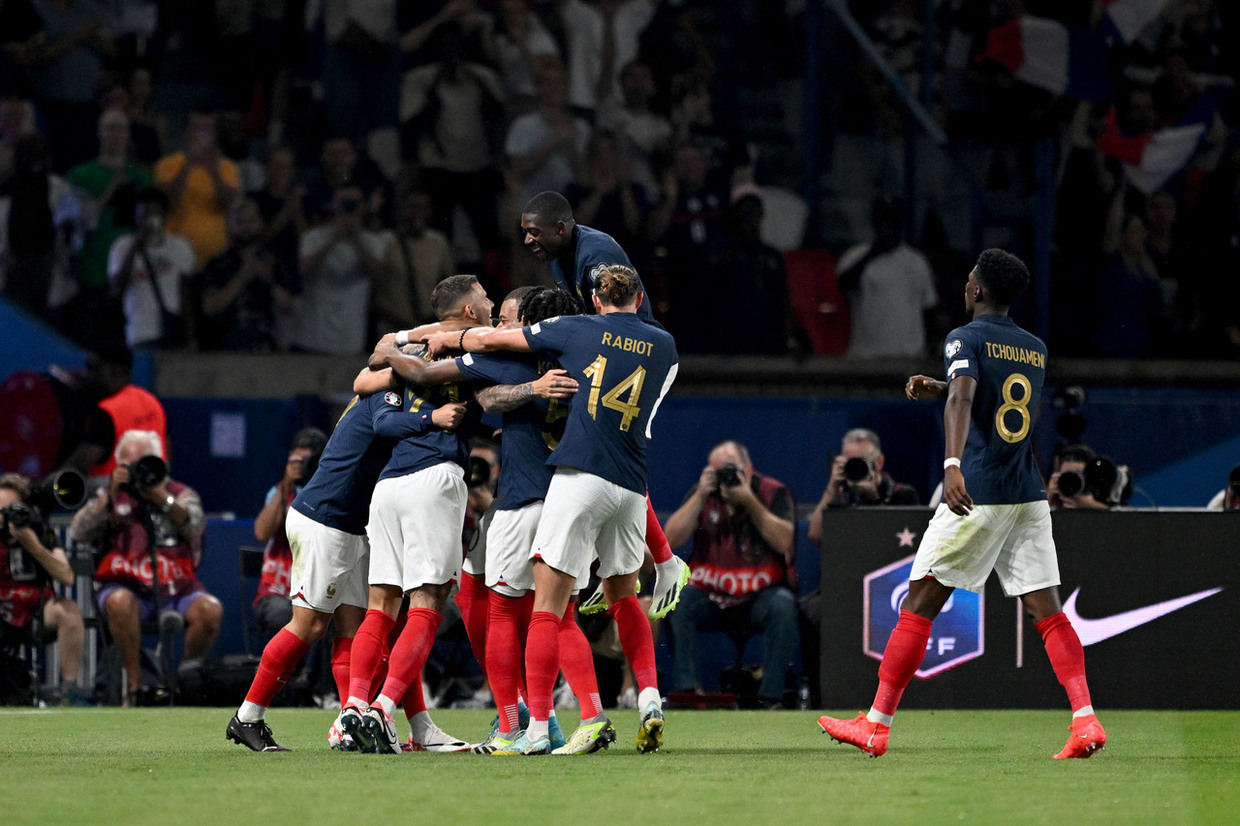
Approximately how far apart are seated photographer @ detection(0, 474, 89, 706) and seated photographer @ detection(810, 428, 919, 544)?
5170 millimetres

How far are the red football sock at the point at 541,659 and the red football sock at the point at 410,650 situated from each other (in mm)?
483

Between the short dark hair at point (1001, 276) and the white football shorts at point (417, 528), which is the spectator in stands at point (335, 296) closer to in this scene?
the white football shorts at point (417, 528)

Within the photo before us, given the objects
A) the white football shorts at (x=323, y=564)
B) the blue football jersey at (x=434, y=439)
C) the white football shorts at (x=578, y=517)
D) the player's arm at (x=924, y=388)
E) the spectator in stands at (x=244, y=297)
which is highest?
the spectator in stands at (x=244, y=297)

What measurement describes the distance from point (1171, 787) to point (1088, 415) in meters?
8.04

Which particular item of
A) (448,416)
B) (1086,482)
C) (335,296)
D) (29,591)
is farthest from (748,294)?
(448,416)

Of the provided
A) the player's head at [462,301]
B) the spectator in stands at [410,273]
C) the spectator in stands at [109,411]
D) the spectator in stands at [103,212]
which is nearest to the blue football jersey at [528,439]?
the player's head at [462,301]

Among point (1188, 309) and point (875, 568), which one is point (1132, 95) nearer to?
point (1188, 309)

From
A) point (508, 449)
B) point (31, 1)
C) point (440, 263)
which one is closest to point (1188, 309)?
point (440, 263)

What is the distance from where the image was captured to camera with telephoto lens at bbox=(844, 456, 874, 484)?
11508 mm

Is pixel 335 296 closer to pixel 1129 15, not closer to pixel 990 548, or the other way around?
pixel 1129 15

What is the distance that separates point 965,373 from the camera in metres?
7.45

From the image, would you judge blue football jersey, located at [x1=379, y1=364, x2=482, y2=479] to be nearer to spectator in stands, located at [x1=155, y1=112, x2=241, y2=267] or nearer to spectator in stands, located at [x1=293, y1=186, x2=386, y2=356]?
spectator in stands, located at [x1=293, y1=186, x2=386, y2=356]

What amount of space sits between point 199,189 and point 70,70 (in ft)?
5.94

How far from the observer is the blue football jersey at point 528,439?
302 inches
